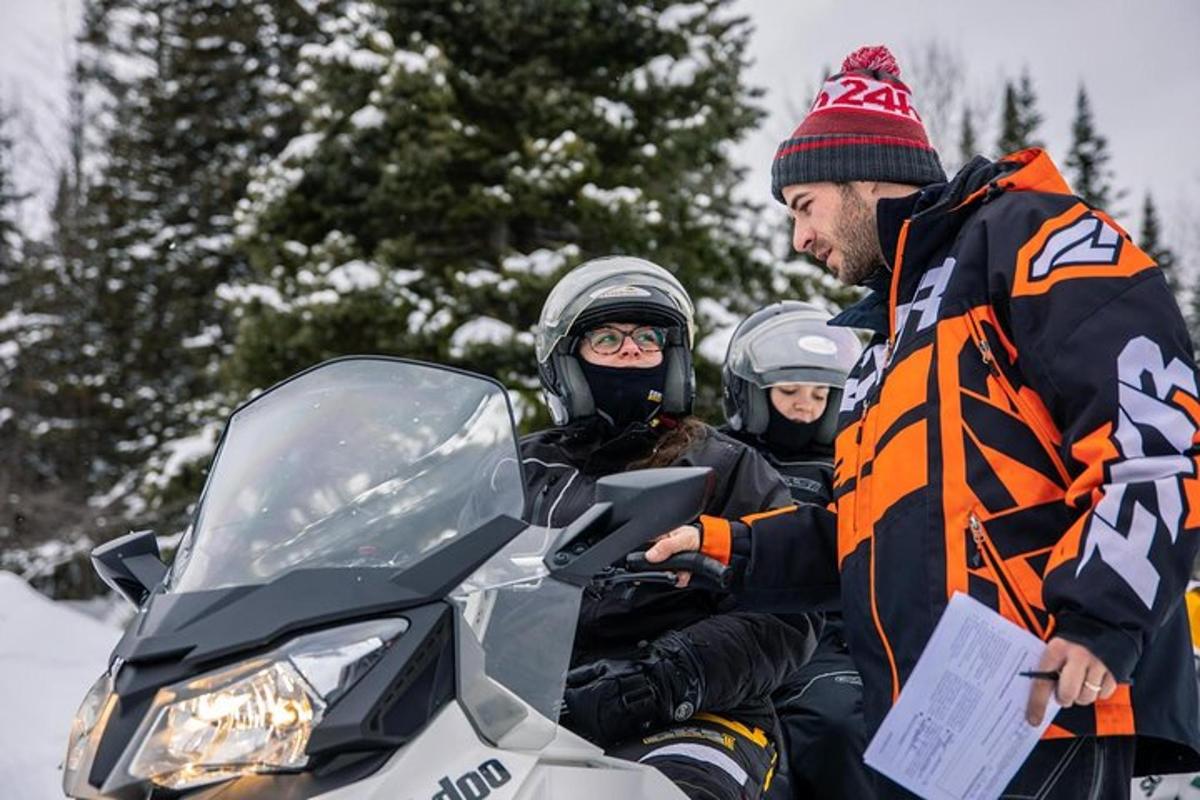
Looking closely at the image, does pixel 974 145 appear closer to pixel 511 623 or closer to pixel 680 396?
pixel 680 396

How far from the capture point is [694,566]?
2113 millimetres

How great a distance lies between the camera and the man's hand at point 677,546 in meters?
2.04

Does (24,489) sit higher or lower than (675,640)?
lower

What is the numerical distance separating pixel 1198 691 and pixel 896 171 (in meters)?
1.11

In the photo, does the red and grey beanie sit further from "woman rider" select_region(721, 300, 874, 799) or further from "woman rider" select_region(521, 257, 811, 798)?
"woman rider" select_region(721, 300, 874, 799)

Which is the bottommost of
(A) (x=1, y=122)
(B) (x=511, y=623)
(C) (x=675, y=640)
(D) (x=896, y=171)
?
(C) (x=675, y=640)

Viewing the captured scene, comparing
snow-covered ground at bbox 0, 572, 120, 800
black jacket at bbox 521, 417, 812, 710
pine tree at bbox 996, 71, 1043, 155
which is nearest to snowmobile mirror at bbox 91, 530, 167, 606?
black jacket at bbox 521, 417, 812, 710

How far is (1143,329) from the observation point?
1564 mm

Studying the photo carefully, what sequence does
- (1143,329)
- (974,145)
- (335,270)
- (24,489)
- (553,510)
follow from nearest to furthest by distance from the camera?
(1143,329)
(553,510)
(335,270)
(24,489)
(974,145)

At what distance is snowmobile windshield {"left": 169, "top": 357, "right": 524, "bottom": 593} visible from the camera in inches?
59.7

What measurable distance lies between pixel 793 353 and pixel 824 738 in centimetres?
193

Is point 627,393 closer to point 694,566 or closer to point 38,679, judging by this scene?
point 694,566

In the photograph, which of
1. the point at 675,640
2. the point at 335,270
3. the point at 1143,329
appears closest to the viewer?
the point at 1143,329

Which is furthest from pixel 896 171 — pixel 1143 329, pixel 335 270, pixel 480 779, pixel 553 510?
pixel 335 270
